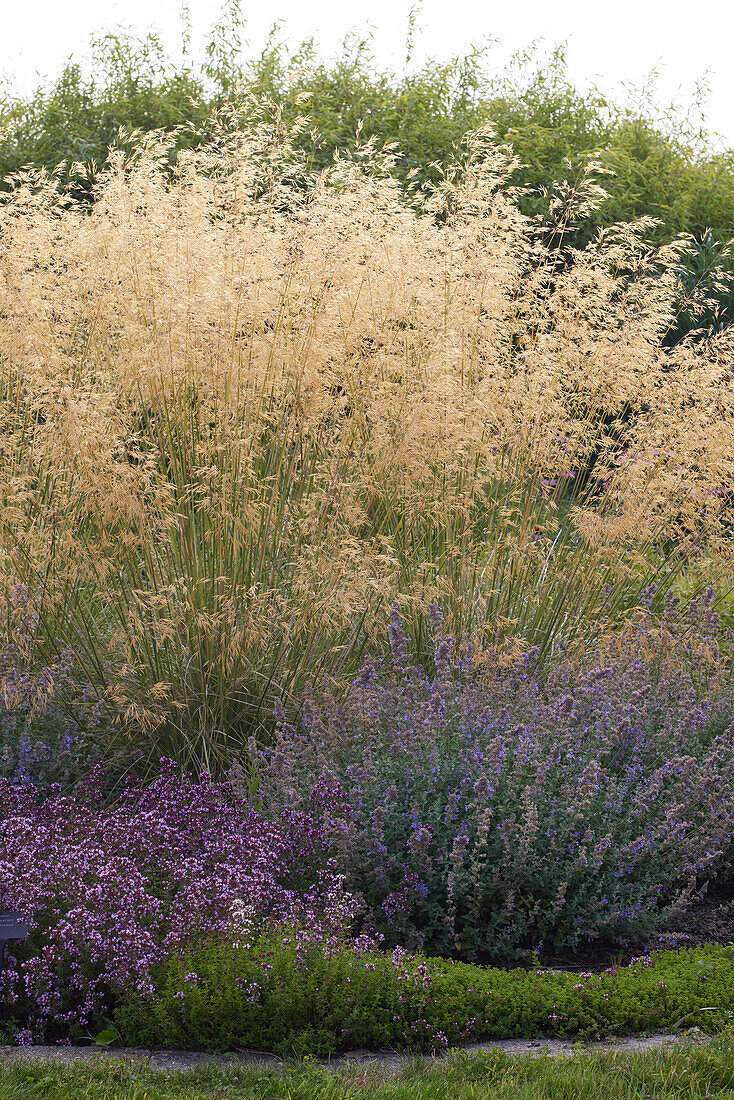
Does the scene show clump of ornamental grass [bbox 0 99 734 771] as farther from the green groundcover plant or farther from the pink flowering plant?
the green groundcover plant

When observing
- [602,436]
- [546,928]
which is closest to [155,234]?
[602,436]

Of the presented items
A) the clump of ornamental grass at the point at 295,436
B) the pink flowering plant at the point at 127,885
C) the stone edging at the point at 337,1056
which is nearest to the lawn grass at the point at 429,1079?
the stone edging at the point at 337,1056

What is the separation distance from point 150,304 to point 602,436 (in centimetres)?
250

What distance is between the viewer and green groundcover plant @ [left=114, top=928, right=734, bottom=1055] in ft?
9.18

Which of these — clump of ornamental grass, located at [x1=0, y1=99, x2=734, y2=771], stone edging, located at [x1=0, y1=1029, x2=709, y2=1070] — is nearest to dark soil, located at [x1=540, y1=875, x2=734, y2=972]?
stone edging, located at [x1=0, y1=1029, x2=709, y2=1070]

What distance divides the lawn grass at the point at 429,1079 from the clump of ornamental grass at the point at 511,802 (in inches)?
23.3

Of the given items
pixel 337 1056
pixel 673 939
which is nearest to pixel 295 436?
pixel 673 939

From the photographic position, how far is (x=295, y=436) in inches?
191

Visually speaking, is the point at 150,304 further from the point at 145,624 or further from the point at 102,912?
the point at 102,912

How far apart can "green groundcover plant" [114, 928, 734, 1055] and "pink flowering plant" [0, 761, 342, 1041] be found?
10 centimetres

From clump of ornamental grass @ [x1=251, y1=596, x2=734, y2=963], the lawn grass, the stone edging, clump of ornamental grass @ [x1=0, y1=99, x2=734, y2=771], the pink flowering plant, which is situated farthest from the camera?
clump of ornamental grass @ [x1=0, y1=99, x2=734, y2=771]

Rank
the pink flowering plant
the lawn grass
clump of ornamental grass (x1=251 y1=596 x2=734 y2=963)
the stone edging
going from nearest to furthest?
the lawn grass
the stone edging
the pink flowering plant
clump of ornamental grass (x1=251 y1=596 x2=734 y2=963)

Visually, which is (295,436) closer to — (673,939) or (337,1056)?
(673,939)

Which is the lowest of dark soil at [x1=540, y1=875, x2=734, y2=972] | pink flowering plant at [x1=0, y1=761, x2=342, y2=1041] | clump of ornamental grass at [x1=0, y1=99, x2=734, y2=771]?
dark soil at [x1=540, y1=875, x2=734, y2=972]
